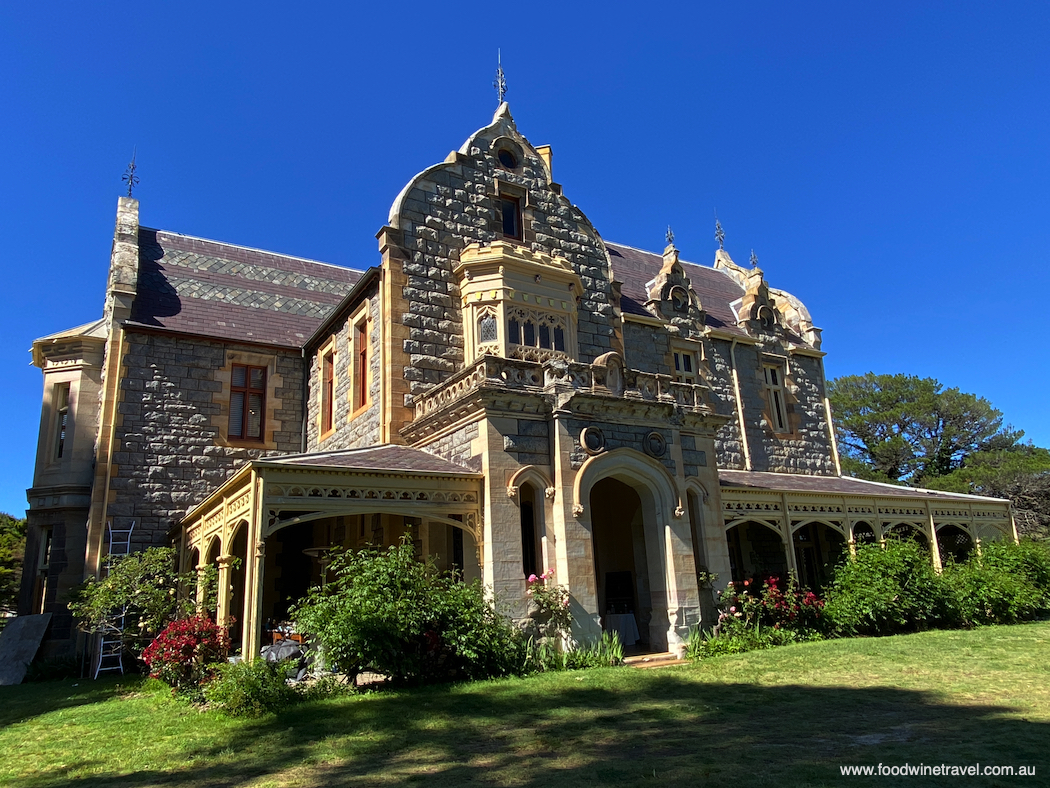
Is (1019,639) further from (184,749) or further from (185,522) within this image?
(185,522)

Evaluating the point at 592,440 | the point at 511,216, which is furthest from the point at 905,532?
the point at 511,216

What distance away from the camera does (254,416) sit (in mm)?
19359

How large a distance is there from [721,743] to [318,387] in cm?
1510

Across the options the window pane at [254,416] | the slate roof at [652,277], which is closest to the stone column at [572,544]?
the slate roof at [652,277]

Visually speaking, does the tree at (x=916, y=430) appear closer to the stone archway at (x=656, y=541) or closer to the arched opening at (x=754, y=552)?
the arched opening at (x=754, y=552)

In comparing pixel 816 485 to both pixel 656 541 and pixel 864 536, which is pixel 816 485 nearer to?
pixel 864 536

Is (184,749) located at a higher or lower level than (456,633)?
lower

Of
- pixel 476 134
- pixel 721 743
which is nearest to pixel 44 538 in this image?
pixel 476 134

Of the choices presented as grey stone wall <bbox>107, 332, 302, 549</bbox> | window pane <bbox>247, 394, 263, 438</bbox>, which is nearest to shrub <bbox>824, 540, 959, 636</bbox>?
grey stone wall <bbox>107, 332, 302, 549</bbox>

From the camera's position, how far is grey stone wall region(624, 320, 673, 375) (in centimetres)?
2008

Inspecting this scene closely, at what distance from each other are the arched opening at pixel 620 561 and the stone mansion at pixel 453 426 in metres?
0.06

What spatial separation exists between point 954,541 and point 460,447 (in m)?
19.3

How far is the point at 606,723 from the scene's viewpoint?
773 cm

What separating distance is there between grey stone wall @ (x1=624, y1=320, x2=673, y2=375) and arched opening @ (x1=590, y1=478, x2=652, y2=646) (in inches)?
186
